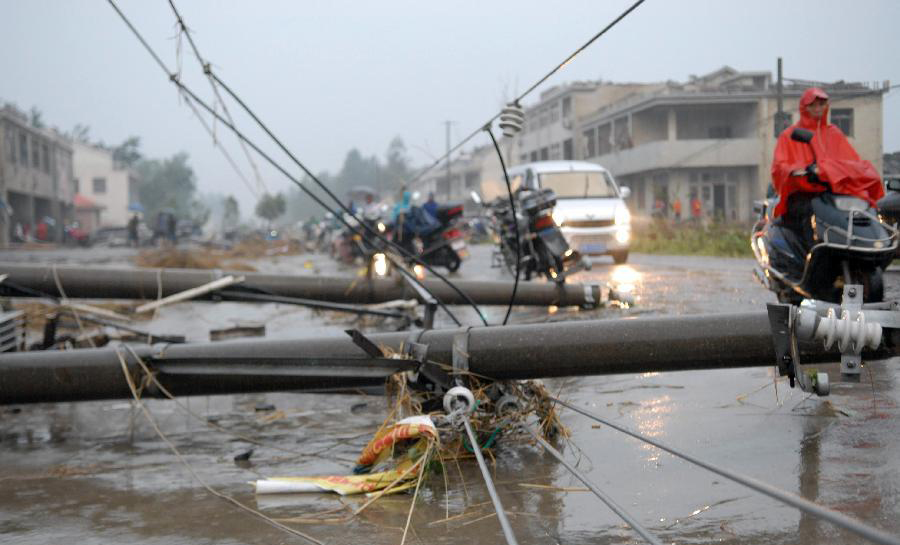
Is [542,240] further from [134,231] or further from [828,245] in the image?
[134,231]

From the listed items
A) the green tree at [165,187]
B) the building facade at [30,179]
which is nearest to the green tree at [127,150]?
the green tree at [165,187]

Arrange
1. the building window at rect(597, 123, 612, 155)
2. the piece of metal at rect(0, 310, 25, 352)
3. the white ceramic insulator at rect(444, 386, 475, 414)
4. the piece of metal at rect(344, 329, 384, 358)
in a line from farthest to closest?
the building window at rect(597, 123, 612, 155), the piece of metal at rect(0, 310, 25, 352), the piece of metal at rect(344, 329, 384, 358), the white ceramic insulator at rect(444, 386, 475, 414)

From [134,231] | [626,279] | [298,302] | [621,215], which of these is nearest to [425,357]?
[298,302]

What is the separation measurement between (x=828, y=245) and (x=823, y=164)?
21.3 inches

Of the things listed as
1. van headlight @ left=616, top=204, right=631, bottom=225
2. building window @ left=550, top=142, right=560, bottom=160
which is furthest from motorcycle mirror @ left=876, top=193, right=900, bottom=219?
building window @ left=550, top=142, right=560, bottom=160

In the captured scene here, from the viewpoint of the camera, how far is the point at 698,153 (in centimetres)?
4509

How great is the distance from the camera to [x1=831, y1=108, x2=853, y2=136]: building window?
22.8ft

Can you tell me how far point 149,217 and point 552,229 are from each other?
386 feet

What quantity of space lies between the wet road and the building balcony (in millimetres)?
39125

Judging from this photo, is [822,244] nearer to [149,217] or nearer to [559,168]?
[559,168]

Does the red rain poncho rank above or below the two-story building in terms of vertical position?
below

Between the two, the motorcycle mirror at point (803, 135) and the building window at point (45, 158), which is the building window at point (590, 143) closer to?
the building window at point (45, 158)

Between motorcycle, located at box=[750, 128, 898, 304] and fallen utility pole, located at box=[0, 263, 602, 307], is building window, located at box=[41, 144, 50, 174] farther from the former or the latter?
motorcycle, located at box=[750, 128, 898, 304]

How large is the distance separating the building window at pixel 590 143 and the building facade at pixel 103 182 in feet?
183
